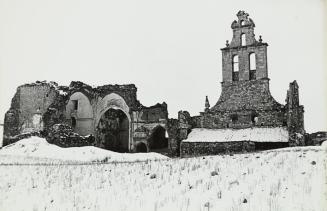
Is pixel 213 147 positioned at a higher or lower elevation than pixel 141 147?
higher

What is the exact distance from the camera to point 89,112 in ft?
114

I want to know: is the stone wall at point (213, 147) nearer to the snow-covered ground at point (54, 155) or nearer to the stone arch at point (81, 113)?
the snow-covered ground at point (54, 155)

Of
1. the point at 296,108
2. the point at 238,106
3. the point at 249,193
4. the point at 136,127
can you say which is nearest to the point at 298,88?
the point at 296,108

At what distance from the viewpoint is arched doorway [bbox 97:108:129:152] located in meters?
35.0

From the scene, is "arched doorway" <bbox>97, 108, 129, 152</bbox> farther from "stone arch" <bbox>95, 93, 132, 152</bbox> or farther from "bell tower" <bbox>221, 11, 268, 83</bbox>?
"bell tower" <bbox>221, 11, 268, 83</bbox>

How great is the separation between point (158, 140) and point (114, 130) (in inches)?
178

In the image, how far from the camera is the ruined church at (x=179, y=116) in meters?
27.2

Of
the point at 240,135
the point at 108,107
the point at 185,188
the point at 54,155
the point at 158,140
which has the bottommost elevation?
the point at 185,188

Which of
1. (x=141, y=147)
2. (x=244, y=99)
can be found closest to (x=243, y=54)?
(x=244, y=99)

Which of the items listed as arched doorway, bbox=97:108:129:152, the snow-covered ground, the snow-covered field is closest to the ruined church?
arched doorway, bbox=97:108:129:152

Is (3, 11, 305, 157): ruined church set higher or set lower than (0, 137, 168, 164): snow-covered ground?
higher

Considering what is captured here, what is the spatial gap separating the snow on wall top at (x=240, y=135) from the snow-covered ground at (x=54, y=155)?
581 cm

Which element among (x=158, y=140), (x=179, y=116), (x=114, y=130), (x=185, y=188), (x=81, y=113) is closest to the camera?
(x=185, y=188)

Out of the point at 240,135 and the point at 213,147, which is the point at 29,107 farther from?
the point at 240,135
